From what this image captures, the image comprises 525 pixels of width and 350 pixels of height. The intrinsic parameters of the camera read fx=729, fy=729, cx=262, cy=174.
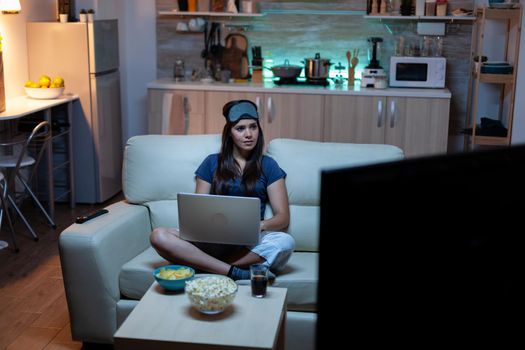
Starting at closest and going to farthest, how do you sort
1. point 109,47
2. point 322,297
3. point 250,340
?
point 322,297 < point 250,340 < point 109,47

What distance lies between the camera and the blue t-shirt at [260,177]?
3.46 meters

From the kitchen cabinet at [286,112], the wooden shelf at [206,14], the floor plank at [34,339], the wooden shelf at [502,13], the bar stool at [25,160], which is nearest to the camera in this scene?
the floor plank at [34,339]

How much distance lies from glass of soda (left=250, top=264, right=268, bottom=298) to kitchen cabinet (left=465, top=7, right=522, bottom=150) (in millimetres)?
3004

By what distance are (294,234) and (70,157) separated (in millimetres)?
2721

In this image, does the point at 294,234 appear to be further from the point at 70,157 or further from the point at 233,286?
the point at 70,157

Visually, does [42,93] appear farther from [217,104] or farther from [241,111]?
[241,111]

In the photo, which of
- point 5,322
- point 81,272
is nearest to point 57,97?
point 5,322

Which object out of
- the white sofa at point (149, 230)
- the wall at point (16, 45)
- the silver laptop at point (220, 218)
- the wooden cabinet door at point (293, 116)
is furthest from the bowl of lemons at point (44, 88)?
the silver laptop at point (220, 218)

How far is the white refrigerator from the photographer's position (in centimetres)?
559

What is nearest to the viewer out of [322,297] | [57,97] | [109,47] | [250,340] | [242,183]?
[322,297]

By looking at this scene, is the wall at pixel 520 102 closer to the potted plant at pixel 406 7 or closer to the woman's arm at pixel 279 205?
the potted plant at pixel 406 7

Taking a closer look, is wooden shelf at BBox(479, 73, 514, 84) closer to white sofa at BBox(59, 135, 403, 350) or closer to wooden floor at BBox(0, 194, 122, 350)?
white sofa at BBox(59, 135, 403, 350)

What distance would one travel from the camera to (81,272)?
10.4 ft

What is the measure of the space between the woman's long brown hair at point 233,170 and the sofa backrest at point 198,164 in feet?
0.53
